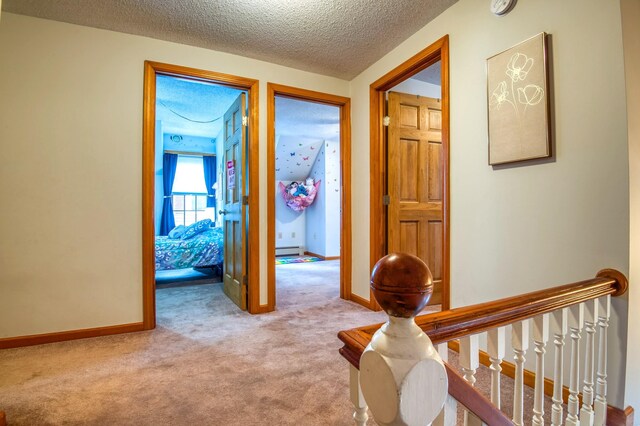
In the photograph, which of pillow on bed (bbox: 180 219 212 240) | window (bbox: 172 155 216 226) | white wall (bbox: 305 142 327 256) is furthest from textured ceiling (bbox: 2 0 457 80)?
window (bbox: 172 155 216 226)

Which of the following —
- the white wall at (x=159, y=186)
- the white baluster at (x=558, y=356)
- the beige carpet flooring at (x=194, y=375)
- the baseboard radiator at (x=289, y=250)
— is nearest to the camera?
the white baluster at (x=558, y=356)

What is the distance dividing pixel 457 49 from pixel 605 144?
1.10 metres

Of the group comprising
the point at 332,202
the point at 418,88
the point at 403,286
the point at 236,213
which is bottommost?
the point at 403,286

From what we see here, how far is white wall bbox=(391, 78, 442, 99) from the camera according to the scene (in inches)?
125

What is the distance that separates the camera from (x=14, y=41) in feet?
7.18

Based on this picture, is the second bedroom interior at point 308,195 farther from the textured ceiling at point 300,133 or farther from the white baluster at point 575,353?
the white baluster at point 575,353

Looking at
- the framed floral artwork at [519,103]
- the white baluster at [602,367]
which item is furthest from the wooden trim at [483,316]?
the framed floral artwork at [519,103]

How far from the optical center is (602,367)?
1.27m

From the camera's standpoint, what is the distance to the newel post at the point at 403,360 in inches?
16.3

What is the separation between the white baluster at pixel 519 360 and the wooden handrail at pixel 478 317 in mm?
56

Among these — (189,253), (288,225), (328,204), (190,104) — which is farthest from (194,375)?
(288,225)

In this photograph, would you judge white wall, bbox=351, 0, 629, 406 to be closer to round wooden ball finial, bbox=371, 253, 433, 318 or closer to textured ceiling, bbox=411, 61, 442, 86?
textured ceiling, bbox=411, 61, 442, 86

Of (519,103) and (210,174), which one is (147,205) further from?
(210,174)

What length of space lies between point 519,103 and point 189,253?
366 centimetres
